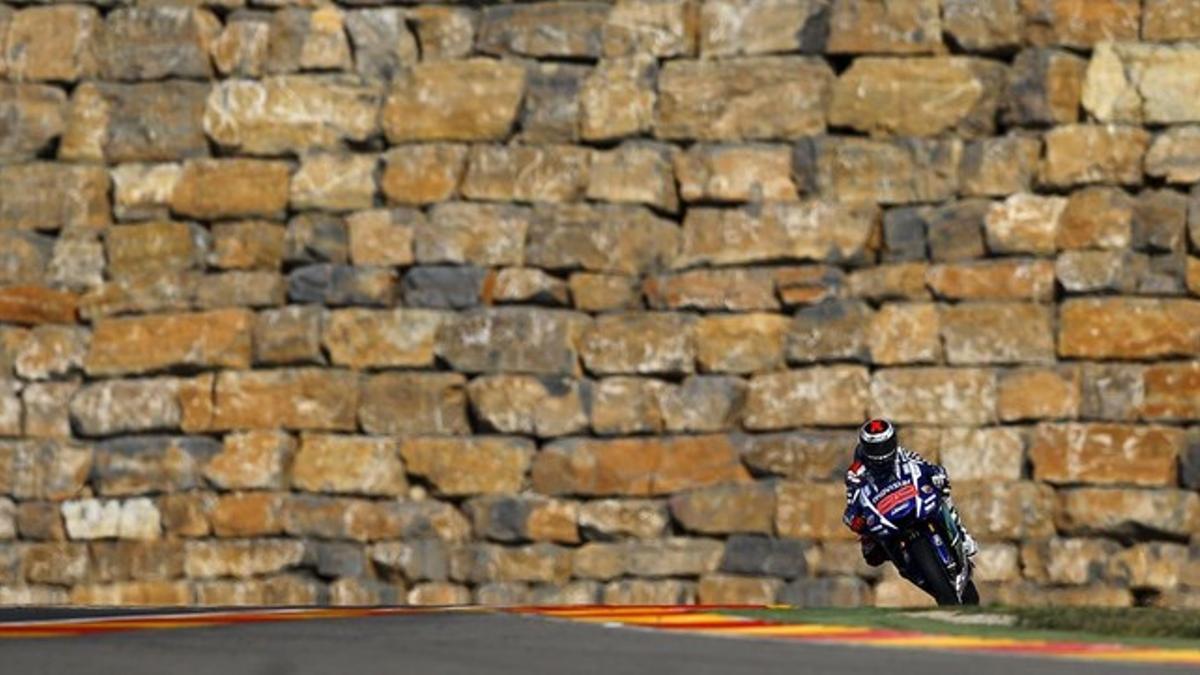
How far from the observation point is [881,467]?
13.3 m

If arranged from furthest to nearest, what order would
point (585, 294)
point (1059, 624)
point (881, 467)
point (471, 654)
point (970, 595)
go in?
point (585, 294), point (970, 595), point (881, 467), point (1059, 624), point (471, 654)

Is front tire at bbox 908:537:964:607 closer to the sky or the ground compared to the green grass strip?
closer to the sky

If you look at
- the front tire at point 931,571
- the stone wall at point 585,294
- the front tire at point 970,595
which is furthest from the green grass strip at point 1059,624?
the stone wall at point 585,294

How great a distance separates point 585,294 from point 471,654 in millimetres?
6508

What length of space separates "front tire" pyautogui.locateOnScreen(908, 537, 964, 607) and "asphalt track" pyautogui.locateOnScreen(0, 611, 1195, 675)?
3.57m

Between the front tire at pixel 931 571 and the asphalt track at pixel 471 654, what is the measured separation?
11.7 ft

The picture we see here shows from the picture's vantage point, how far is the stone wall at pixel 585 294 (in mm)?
14609

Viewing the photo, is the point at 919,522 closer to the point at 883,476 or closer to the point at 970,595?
the point at 883,476

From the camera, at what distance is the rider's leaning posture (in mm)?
13219

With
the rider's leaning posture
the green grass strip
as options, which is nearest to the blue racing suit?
the rider's leaning posture

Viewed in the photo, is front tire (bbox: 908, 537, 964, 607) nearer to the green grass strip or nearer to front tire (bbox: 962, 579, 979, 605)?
front tire (bbox: 962, 579, 979, 605)

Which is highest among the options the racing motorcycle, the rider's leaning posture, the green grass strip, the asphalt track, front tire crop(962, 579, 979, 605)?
the rider's leaning posture

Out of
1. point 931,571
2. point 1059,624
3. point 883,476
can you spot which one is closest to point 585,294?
point 883,476

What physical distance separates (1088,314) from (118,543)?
199 inches
